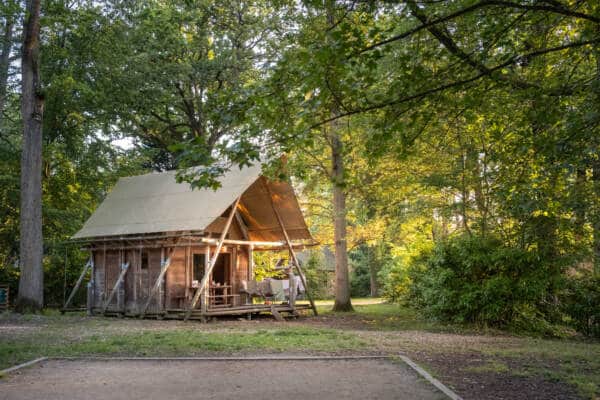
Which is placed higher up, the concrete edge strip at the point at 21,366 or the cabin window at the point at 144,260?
the cabin window at the point at 144,260

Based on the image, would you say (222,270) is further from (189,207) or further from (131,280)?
(189,207)

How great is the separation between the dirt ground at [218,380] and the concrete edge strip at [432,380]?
0.09 metres

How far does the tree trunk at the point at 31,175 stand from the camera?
18547 mm

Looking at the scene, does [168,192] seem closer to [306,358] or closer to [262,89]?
[306,358]

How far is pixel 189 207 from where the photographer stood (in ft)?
59.8

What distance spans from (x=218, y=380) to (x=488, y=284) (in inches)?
363

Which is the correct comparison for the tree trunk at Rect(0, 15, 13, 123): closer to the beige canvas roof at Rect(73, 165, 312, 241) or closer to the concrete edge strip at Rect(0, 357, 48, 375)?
the beige canvas roof at Rect(73, 165, 312, 241)

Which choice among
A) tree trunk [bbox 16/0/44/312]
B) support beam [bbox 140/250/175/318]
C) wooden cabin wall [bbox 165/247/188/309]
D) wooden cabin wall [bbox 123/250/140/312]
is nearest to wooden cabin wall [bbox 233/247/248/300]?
wooden cabin wall [bbox 165/247/188/309]

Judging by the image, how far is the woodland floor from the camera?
23.8 ft

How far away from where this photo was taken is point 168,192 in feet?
66.2

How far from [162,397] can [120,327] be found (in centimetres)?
884

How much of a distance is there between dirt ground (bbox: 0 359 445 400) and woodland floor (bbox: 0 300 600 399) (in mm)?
739

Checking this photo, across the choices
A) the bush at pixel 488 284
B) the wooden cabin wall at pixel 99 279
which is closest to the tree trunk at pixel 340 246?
the bush at pixel 488 284

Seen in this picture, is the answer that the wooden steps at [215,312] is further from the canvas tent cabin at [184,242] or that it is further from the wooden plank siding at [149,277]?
the wooden plank siding at [149,277]
